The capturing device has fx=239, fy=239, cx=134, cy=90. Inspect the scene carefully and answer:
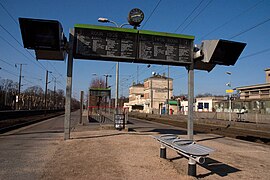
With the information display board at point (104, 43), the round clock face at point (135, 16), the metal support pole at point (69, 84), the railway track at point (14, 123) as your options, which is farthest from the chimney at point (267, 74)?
the metal support pole at point (69, 84)

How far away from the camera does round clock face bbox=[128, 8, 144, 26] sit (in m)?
11.7

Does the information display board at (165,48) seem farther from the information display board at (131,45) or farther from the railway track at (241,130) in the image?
the railway track at (241,130)

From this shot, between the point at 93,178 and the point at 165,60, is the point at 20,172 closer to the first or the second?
the point at 93,178

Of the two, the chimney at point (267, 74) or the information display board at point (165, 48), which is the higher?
the chimney at point (267, 74)

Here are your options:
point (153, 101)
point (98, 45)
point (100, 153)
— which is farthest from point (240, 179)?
point (153, 101)

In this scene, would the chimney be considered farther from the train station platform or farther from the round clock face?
Result: the train station platform

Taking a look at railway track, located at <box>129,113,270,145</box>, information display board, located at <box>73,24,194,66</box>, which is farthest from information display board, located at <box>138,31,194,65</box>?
railway track, located at <box>129,113,270,145</box>

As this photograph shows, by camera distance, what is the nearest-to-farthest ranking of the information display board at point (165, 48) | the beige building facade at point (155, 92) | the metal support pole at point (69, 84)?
the metal support pole at point (69, 84) < the information display board at point (165, 48) < the beige building facade at point (155, 92)

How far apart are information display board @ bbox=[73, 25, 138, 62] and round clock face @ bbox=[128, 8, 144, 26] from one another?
1340mm

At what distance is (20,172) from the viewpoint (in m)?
5.53

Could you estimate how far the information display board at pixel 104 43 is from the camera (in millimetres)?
10202

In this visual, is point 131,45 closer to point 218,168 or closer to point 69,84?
point 69,84

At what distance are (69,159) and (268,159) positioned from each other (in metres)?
6.48

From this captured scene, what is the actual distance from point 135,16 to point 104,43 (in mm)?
2427
